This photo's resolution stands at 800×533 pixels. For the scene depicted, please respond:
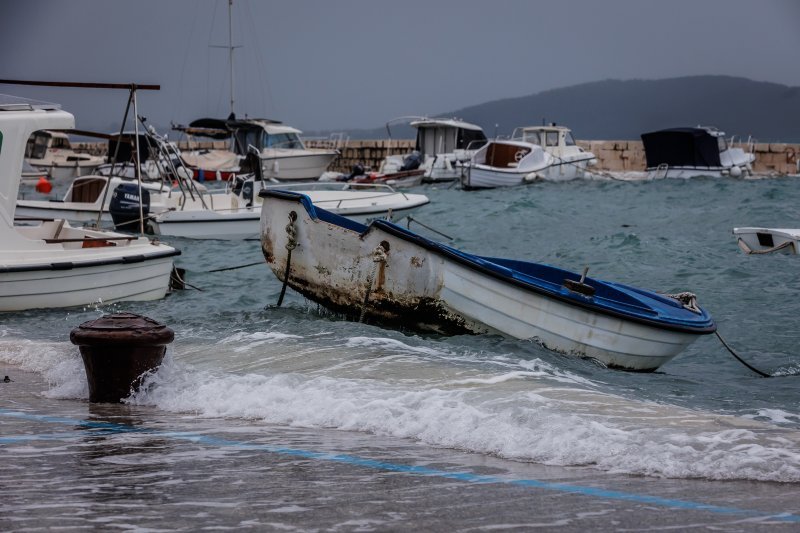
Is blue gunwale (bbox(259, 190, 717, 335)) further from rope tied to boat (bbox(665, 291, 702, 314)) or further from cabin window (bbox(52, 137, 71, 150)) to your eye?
cabin window (bbox(52, 137, 71, 150))

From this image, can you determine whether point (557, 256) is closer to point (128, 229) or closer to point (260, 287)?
point (260, 287)

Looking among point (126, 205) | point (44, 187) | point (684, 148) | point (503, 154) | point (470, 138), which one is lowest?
point (44, 187)

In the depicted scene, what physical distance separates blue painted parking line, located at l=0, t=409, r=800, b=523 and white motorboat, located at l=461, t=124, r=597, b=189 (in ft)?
113

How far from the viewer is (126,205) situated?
23.3 metres

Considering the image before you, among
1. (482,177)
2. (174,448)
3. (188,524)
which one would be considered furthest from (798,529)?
(482,177)

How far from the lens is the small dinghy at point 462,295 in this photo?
9.45 metres

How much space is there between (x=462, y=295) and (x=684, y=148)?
38.7 meters

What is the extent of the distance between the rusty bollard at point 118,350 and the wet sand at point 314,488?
701 millimetres

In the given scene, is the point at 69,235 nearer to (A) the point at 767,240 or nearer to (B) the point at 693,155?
(A) the point at 767,240

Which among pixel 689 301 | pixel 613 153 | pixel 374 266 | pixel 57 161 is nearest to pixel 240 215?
pixel 374 266

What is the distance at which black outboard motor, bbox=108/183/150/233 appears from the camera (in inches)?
912

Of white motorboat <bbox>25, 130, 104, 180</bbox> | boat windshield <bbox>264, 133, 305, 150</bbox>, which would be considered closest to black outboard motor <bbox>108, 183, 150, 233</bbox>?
boat windshield <bbox>264, 133, 305, 150</bbox>

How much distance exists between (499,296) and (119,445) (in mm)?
4683

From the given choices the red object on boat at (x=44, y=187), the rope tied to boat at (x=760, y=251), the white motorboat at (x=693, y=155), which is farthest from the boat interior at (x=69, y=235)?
the white motorboat at (x=693, y=155)
